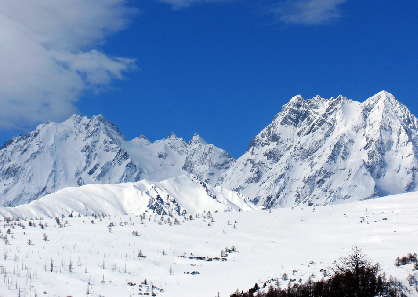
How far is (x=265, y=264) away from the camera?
31.9 m

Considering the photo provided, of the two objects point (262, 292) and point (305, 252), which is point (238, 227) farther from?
point (262, 292)

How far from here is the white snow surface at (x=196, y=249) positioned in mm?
26797

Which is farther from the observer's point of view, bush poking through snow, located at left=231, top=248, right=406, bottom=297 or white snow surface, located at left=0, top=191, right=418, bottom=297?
white snow surface, located at left=0, top=191, right=418, bottom=297

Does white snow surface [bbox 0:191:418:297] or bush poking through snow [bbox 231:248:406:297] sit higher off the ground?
white snow surface [bbox 0:191:418:297]

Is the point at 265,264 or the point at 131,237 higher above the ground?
the point at 131,237

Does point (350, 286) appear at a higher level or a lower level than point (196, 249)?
lower

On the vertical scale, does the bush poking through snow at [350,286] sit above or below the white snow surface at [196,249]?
below

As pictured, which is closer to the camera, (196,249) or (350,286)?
(350,286)

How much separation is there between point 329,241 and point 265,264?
287 inches

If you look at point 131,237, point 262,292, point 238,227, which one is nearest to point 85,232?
point 131,237

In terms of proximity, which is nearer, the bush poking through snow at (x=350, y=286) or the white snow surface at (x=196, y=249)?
the bush poking through snow at (x=350, y=286)

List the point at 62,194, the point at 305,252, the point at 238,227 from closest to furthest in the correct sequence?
1. the point at 305,252
2. the point at 238,227
3. the point at 62,194

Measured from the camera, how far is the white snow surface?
87.9 ft

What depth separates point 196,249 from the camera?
3656 cm
